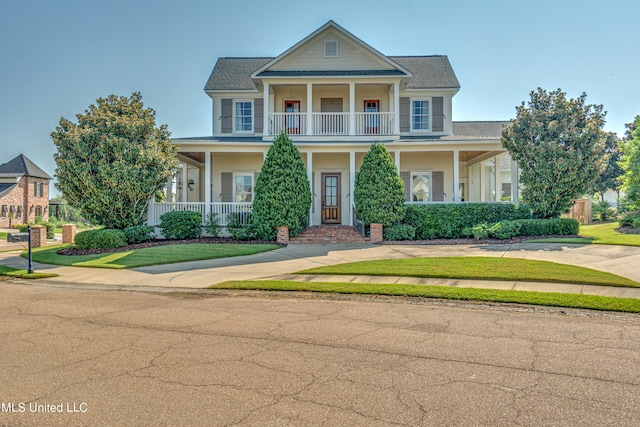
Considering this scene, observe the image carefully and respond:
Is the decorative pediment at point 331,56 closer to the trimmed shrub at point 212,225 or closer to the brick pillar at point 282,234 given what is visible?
the trimmed shrub at point 212,225

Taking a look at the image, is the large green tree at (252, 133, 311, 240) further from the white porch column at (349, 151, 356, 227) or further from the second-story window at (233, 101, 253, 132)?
the second-story window at (233, 101, 253, 132)

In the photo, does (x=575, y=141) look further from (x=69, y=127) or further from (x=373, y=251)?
(x=69, y=127)

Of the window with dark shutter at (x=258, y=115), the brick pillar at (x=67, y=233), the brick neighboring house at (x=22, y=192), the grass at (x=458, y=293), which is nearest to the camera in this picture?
the grass at (x=458, y=293)

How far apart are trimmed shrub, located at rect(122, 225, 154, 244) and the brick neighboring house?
32.3 metres

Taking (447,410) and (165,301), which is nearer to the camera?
(447,410)

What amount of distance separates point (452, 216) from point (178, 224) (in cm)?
1133

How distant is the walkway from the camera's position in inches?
360

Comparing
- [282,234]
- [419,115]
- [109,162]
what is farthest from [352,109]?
[109,162]

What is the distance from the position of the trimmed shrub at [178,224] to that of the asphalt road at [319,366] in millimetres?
10466

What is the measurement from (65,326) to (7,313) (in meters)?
1.75

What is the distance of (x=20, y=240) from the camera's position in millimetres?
25016

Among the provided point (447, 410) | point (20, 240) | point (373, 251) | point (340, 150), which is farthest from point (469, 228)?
point (20, 240)

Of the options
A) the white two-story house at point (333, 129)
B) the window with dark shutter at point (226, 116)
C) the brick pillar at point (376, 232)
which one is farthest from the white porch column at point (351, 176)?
the window with dark shutter at point (226, 116)

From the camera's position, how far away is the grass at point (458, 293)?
22.9ft
